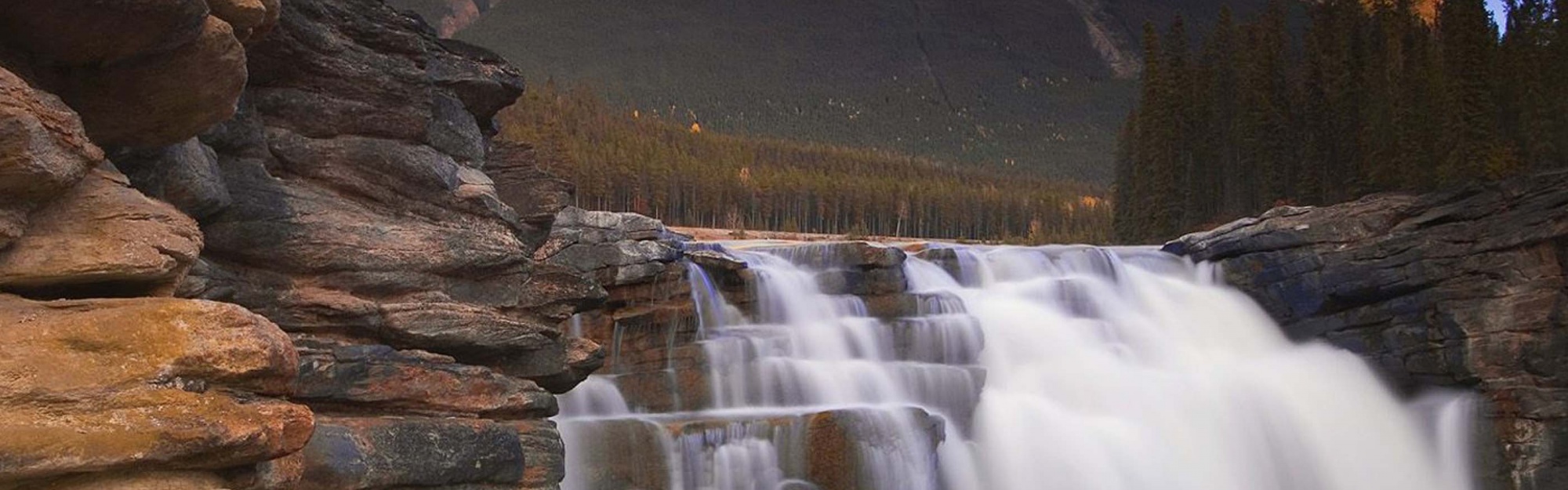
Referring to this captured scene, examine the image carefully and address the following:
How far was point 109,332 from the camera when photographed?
30.7 ft

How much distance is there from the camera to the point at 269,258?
47.1 feet

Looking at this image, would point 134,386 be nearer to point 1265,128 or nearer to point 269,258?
point 269,258

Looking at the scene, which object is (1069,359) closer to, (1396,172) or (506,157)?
(506,157)

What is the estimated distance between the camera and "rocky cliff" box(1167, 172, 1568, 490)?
3002 centimetres

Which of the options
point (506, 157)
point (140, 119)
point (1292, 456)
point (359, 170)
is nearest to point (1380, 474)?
point (1292, 456)

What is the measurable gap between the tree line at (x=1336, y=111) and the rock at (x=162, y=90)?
3413cm

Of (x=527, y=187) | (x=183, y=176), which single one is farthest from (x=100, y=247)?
(x=527, y=187)

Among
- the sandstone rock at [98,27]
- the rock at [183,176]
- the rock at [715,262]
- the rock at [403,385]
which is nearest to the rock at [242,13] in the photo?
the sandstone rock at [98,27]

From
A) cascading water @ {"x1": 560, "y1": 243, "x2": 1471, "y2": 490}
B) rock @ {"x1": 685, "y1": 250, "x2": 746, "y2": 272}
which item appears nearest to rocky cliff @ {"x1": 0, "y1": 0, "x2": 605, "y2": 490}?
cascading water @ {"x1": 560, "y1": 243, "x2": 1471, "y2": 490}

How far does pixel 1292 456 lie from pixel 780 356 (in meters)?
13.0

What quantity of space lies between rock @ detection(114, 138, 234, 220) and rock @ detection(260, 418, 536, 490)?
8.84 ft

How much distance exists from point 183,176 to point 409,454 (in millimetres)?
3829

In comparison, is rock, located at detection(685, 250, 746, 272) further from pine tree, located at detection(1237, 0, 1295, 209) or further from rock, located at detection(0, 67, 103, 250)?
pine tree, located at detection(1237, 0, 1295, 209)

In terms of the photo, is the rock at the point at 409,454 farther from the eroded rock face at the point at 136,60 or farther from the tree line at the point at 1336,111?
the tree line at the point at 1336,111
